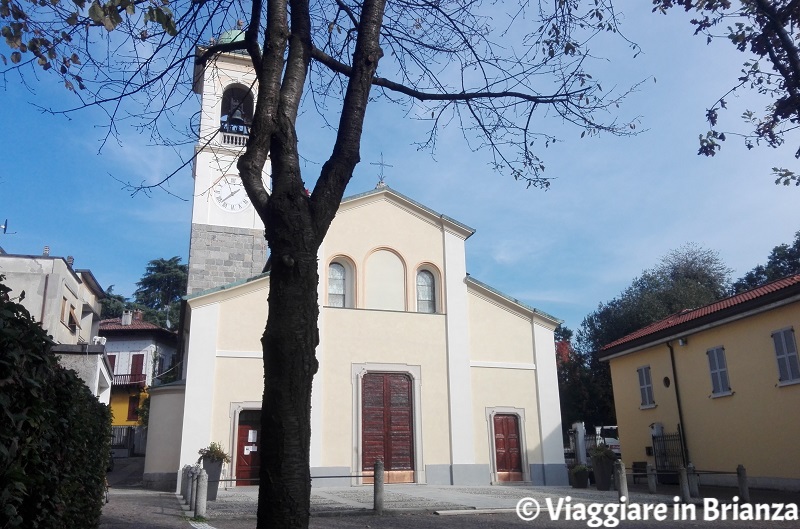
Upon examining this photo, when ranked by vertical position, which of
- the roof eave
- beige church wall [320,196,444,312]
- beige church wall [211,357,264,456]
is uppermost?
beige church wall [320,196,444,312]

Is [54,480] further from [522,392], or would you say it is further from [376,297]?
[522,392]

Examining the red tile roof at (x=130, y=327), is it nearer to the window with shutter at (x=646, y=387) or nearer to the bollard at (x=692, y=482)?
the window with shutter at (x=646, y=387)

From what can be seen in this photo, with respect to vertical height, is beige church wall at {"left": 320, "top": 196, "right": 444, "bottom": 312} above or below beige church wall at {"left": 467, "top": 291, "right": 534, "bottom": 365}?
above

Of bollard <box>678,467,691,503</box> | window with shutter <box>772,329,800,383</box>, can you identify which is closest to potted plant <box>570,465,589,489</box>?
bollard <box>678,467,691,503</box>

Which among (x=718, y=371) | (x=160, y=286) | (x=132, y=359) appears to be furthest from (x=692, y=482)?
(x=160, y=286)

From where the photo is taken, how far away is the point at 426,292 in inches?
872

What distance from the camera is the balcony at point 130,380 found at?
4147cm

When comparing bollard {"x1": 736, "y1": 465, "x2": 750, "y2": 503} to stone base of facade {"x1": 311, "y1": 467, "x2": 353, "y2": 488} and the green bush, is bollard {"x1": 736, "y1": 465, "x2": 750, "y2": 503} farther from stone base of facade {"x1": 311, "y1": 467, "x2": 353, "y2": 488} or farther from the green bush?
the green bush

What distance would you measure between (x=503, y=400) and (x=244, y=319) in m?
8.97

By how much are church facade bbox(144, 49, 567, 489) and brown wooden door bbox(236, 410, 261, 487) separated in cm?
4

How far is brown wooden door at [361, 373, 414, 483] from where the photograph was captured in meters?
19.7

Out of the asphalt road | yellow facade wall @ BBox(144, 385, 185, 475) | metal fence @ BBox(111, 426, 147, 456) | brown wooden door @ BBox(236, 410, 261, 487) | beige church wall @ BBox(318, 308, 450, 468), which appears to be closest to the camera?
the asphalt road

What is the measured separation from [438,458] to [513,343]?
4.79 metres

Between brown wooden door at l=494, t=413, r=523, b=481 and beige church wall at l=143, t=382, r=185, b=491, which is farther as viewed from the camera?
brown wooden door at l=494, t=413, r=523, b=481
